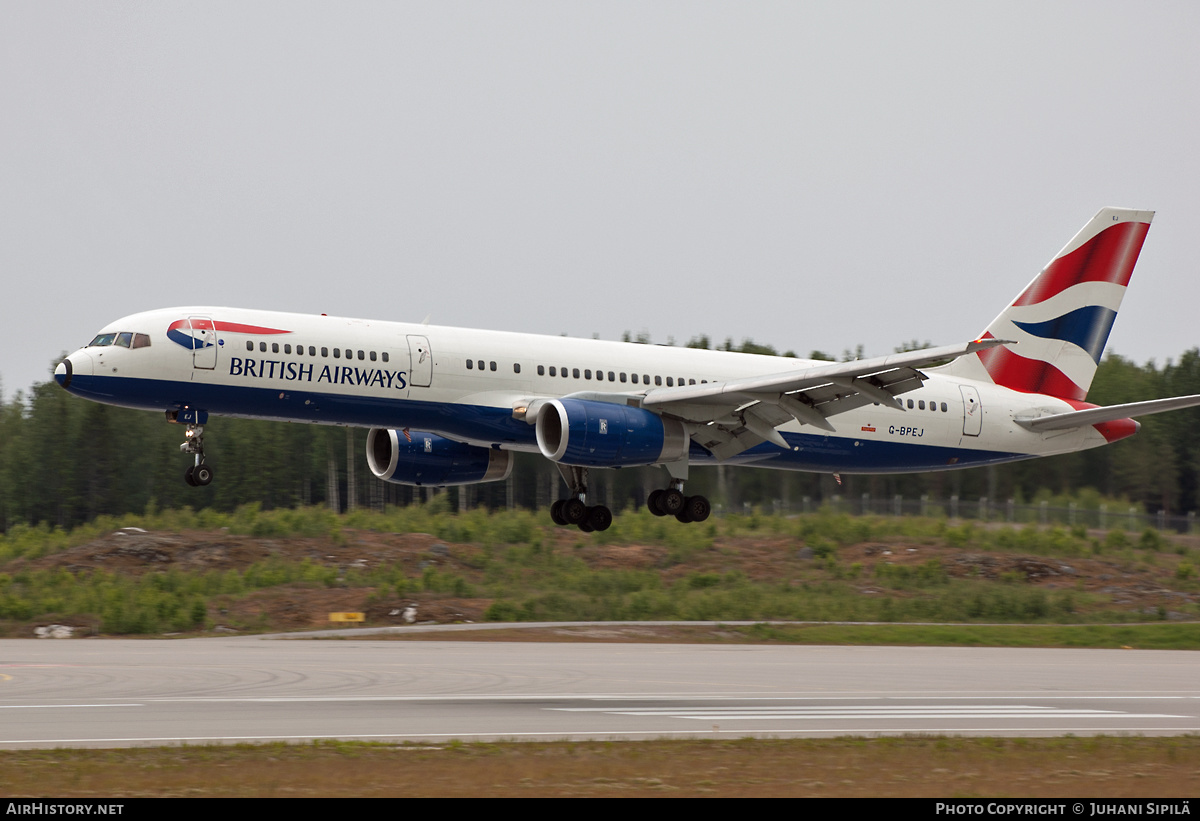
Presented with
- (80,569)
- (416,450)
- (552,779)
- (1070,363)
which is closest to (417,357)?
(416,450)

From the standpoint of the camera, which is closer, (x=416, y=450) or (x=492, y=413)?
(x=492, y=413)

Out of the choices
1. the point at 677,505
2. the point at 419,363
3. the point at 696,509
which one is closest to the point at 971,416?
the point at 696,509

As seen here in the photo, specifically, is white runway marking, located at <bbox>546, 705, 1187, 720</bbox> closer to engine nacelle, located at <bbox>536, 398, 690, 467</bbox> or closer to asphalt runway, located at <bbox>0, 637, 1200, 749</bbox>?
asphalt runway, located at <bbox>0, 637, 1200, 749</bbox>

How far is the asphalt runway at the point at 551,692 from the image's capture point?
65.6 ft

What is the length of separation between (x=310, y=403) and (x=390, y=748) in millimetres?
14497

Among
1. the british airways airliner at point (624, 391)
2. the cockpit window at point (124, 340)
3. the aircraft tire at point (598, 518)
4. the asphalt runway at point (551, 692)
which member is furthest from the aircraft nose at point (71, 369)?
the aircraft tire at point (598, 518)

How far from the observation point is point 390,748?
1742 centimetres

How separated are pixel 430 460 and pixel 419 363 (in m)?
5.82

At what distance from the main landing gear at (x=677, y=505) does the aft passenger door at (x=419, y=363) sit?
284 inches

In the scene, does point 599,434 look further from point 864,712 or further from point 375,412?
point 864,712

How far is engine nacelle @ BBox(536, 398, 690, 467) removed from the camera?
30.5 m
